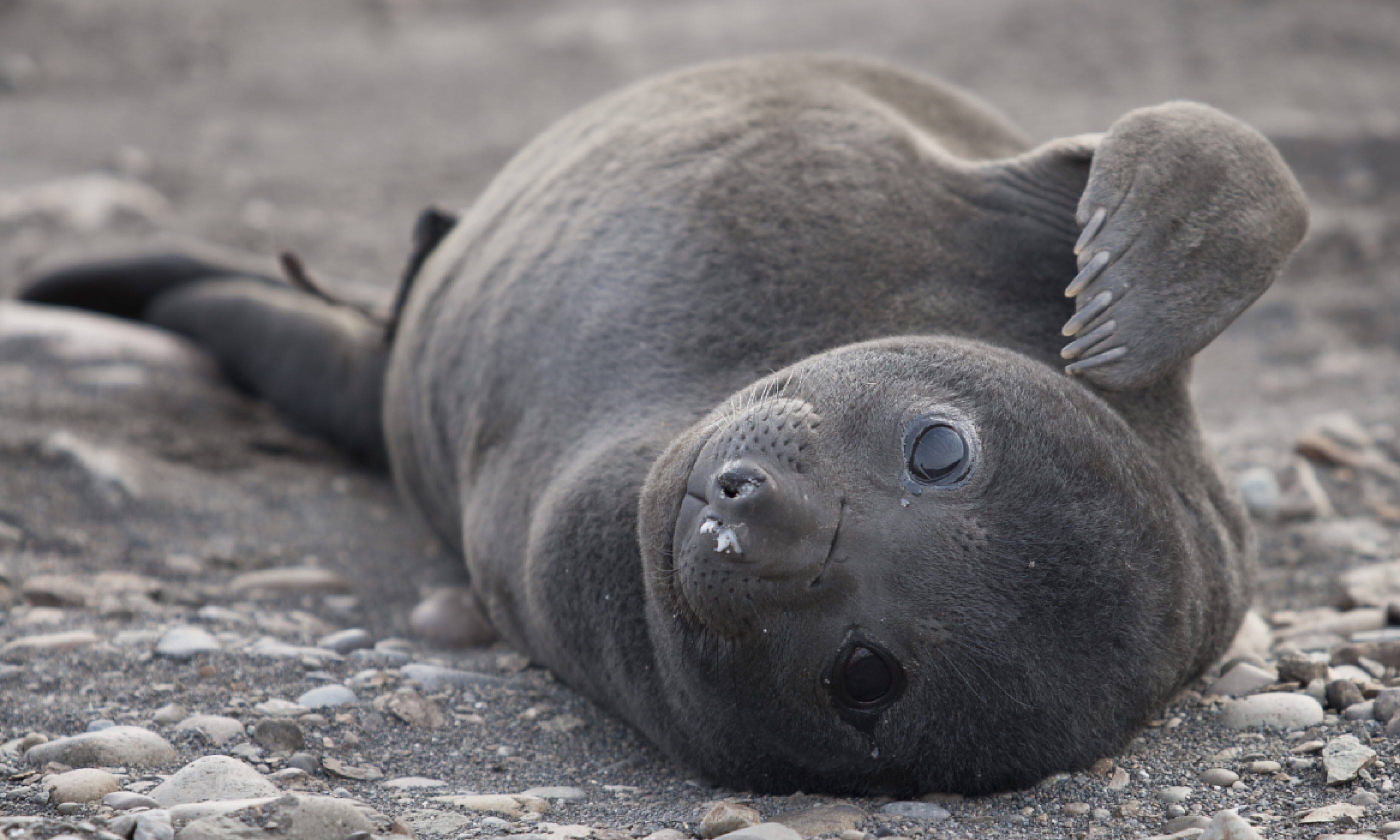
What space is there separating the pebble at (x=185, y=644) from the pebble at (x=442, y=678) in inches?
15.6

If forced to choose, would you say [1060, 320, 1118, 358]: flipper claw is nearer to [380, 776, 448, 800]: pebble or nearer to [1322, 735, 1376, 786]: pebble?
[1322, 735, 1376, 786]: pebble

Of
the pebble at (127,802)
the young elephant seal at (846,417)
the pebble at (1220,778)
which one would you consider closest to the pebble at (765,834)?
the young elephant seal at (846,417)

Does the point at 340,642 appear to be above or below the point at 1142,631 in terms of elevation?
below

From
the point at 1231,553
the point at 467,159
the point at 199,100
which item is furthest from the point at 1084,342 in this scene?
the point at 199,100

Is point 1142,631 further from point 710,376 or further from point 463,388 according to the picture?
point 463,388

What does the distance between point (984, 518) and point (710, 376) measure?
0.80 m

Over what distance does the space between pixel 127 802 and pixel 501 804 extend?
558 mm

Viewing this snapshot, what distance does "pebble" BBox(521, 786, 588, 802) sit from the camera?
7.34ft

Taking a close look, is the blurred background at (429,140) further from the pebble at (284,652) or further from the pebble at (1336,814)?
the pebble at (1336,814)

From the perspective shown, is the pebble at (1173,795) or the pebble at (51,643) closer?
the pebble at (1173,795)

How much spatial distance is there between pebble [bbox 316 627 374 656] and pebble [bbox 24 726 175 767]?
0.67 metres

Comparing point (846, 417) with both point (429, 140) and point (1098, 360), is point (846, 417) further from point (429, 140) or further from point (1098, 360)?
point (429, 140)

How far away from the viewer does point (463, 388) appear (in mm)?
3281

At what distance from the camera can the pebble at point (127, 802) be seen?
1.91 meters
